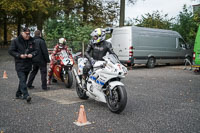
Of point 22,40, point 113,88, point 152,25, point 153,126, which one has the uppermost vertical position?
point 152,25

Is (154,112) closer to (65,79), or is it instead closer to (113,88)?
(113,88)

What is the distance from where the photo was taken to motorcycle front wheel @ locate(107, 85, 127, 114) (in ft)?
17.8

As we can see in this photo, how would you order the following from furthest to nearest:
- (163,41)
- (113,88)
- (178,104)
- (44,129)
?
(163,41) < (178,104) < (113,88) < (44,129)

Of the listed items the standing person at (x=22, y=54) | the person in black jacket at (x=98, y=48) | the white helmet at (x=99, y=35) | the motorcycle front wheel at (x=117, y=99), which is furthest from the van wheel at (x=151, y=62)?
the motorcycle front wheel at (x=117, y=99)

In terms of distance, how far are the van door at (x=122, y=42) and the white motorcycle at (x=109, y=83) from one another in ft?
32.3

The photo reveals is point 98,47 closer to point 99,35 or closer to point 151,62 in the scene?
point 99,35

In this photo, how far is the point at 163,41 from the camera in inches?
710

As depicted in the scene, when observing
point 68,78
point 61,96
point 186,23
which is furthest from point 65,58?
point 186,23

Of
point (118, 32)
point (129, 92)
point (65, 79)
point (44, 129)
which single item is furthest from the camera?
point (118, 32)

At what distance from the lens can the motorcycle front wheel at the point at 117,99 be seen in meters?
5.41

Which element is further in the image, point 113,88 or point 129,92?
point 129,92

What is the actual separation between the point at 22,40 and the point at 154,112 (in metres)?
3.68

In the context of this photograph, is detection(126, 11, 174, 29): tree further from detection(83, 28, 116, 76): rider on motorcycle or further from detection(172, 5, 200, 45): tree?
detection(83, 28, 116, 76): rider on motorcycle

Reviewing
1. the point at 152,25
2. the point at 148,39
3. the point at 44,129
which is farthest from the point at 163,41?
the point at 44,129
